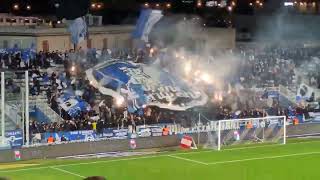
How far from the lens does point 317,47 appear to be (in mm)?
39750

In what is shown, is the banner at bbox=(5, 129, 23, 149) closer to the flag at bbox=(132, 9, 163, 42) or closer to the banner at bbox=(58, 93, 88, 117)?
the banner at bbox=(58, 93, 88, 117)

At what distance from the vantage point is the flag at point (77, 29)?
3238 centimetres

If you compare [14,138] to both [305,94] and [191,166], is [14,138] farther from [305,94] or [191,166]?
[305,94]

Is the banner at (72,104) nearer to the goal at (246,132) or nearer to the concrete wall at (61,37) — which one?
the goal at (246,132)

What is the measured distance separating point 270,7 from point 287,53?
16.8 meters

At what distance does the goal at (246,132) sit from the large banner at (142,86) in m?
3.01

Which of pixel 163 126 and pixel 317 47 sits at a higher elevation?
pixel 317 47

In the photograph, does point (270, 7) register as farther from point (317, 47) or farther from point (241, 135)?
point (241, 135)

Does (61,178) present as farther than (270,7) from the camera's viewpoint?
No

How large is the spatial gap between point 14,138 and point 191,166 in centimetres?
717

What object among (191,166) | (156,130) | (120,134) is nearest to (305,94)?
(156,130)

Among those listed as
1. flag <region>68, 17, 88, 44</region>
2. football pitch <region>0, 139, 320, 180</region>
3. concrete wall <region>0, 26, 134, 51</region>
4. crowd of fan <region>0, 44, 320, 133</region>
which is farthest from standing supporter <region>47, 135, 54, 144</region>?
concrete wall <region>0, 26, 134, 51</region>

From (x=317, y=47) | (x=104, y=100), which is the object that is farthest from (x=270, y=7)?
(x=104, y=100)

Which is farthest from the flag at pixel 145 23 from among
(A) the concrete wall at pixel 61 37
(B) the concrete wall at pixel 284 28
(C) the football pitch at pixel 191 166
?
(C) the football pitch at pixel 191 166
